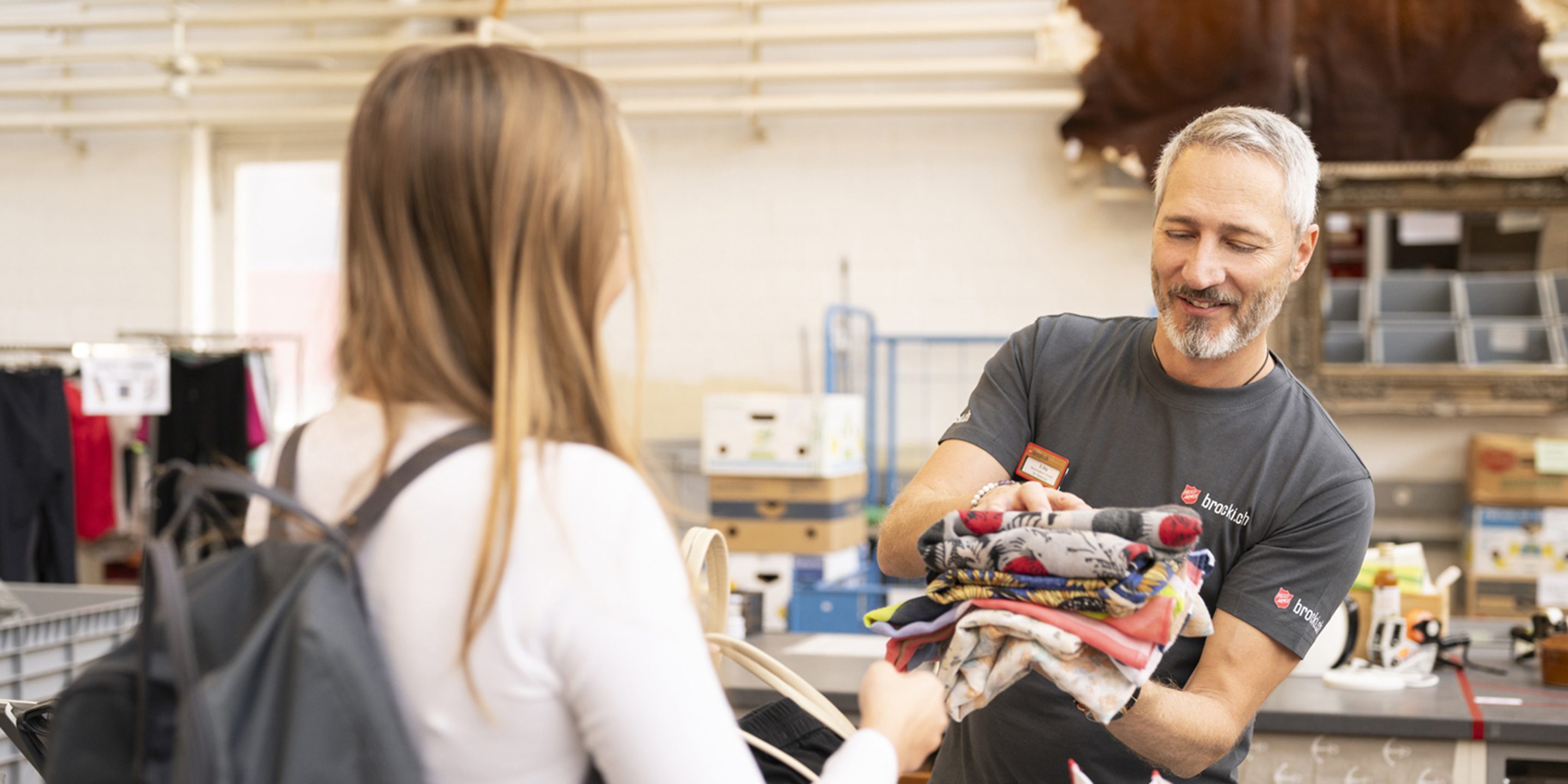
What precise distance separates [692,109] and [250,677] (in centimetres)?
493

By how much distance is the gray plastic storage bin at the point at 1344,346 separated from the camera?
16.9 feet

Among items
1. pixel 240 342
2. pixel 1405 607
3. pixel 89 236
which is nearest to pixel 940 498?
pixel 1405 607

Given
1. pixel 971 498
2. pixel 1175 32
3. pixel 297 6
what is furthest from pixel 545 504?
pixel 297 6

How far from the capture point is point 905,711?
103 cm

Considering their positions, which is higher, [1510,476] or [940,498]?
[940,498]

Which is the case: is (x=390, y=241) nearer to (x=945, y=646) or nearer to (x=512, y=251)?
(x=512, y=251)

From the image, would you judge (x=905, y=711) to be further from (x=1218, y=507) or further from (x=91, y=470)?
(x=91, y=470)

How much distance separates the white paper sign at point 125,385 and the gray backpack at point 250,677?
4.41 m

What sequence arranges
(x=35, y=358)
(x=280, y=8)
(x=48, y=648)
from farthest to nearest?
(x=35, y=358) → (x=280, y=8) → (x=48, y=648)

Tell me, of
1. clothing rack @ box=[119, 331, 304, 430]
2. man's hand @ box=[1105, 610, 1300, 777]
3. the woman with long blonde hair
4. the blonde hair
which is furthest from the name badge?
clothing rack @ box=[119, 331, 304, 430]

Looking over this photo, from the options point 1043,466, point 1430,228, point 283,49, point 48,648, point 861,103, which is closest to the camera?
point 1043,466

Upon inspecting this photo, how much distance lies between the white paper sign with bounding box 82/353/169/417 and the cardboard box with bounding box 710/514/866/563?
2238 mm

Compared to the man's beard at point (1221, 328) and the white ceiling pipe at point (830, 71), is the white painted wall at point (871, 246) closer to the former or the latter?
the white ceiling pipe at point (830, 71)

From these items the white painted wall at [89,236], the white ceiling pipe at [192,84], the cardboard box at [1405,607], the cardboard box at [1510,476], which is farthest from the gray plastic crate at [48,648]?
the cardboard box at [1510,476]
